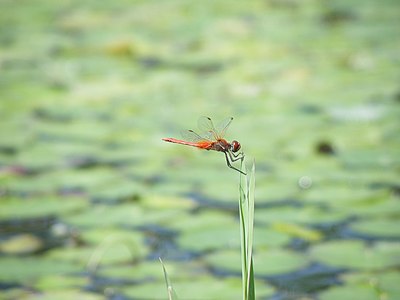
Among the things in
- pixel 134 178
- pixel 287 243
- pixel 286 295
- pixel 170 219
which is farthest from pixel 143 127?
pixel 286 295

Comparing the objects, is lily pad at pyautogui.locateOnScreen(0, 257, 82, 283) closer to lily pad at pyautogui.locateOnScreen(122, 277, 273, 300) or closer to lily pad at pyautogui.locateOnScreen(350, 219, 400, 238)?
lily pad at pyautogui.locateOnScreen(122, 277, 273, 300)

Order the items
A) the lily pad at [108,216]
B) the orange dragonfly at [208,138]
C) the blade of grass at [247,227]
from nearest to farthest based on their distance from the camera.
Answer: the blade of grass at [247,227] < the orange dragonfly at [208,138] < the lily pad at [108,216]

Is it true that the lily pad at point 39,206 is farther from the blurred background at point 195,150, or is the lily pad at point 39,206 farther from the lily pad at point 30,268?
the lily pad at point 30,268

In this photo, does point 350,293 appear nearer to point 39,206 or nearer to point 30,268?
point 30,268

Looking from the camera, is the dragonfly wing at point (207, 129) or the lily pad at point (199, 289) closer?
the dragonfly wing at point (207, 129)

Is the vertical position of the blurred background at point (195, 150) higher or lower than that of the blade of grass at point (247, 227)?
higher

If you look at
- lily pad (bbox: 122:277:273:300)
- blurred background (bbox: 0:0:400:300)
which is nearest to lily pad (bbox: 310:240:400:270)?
blurred background (bbox: 0:0:400:300)

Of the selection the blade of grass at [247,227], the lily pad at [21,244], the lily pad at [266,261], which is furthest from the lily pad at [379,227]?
the blade of grass at [247,227]

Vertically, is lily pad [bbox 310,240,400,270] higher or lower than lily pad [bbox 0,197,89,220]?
lower

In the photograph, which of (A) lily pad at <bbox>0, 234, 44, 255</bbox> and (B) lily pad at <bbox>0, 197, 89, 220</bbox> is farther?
(B) lily pad at <bbox>0, 197, 89, 220</bbox>
